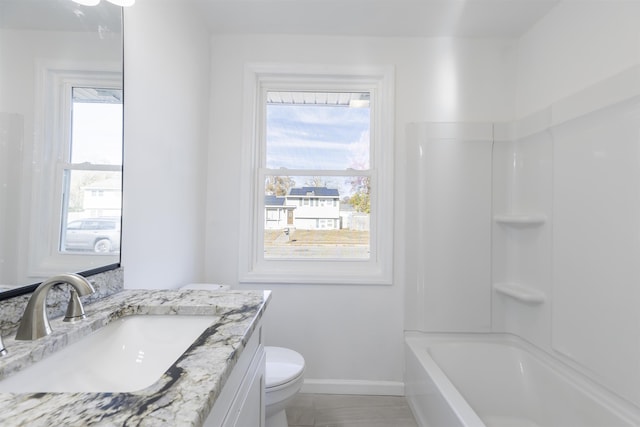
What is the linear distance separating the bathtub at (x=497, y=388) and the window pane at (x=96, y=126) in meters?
1.67

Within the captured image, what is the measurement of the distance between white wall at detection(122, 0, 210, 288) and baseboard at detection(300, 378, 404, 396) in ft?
3.51

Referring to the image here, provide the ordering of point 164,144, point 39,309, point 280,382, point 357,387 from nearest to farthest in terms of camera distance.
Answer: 1. point 39,309
2. point 280,382
3. point 164,144
4. point 357,387

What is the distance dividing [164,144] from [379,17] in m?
1.49

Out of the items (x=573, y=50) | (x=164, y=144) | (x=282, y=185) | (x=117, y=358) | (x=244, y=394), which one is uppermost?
(x=573, y=50)

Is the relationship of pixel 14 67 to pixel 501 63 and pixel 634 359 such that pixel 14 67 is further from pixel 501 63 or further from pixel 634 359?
pixel 501 63

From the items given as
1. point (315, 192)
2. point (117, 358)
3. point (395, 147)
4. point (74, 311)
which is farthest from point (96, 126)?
point (395, 147)

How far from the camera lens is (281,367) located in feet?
4.76

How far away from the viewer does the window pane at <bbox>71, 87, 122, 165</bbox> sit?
92 centimetres

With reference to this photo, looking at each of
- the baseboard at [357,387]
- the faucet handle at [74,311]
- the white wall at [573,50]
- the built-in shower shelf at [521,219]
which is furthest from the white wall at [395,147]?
the faucet handle at [74,311]

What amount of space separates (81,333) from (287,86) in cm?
186

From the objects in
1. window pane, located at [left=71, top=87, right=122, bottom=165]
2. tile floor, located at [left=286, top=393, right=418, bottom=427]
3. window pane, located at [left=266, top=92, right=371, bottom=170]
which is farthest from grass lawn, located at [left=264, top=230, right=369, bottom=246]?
window pane, located at [left=71, top=87, right=122, bottom=165]

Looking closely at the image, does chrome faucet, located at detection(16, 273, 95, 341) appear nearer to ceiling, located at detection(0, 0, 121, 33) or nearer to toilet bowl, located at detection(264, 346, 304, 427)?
ceiling, located at detection(0, 0, 121, 33)

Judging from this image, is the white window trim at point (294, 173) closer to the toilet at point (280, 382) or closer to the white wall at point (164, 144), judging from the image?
the white wall at point (164, 144)

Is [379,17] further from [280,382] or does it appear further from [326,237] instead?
[280,382]
